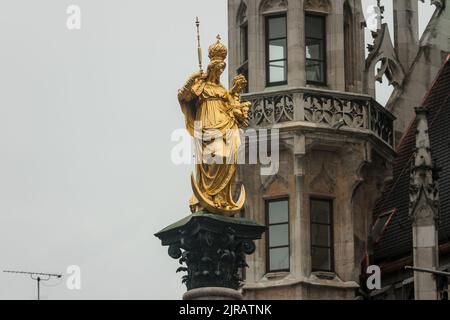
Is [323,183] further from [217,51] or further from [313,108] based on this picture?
[217,51]

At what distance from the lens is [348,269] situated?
73.7 m

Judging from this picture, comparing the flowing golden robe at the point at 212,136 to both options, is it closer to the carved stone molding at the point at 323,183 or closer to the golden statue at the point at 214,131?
the golden statue at the point at 214,131

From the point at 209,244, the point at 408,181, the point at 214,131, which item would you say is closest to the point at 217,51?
the point at 214,131

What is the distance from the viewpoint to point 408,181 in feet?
251

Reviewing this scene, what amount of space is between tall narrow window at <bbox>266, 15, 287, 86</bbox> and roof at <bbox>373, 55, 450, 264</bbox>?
3808 millimetres

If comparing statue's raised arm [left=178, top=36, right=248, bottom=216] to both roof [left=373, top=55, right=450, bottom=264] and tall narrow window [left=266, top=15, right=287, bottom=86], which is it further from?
tall narrow window [left=266, top=15, right=287, bottom=86]

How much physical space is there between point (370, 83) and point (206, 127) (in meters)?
15.0

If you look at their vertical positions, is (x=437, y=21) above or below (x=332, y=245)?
above

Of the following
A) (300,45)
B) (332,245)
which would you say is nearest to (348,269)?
(332,245)

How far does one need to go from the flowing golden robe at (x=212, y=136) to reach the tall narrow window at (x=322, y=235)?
38.4ft

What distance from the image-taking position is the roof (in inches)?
2894

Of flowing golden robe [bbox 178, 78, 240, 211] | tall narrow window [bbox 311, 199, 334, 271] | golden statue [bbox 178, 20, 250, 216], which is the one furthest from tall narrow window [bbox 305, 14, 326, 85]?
flowing golden robe [bbox 178, 78, 240, 211]
